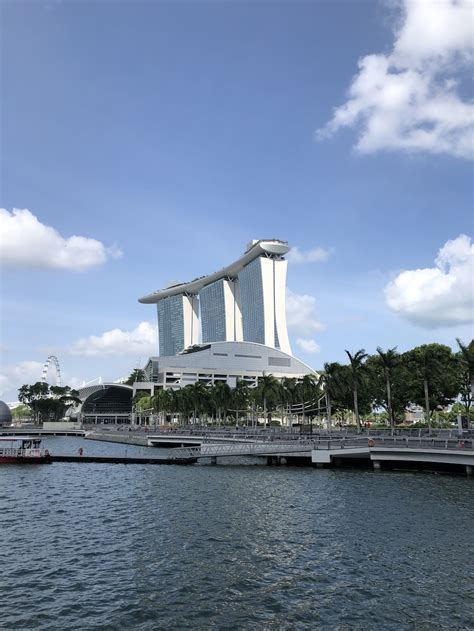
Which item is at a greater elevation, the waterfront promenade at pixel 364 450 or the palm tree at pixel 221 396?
the palm tree at pixel 221 396

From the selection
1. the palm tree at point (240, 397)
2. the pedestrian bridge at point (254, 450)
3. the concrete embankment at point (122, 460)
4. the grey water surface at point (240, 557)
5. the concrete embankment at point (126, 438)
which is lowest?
the concrete embankment at point (126, 438)

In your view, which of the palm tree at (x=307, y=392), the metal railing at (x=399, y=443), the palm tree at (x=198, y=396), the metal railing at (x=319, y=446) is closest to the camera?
the metal railing at (x=399, y=443)

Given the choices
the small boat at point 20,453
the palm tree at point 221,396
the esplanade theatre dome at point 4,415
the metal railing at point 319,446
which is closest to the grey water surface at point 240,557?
the metal railing at point 319,446

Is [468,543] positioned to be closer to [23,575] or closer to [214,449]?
[23,575]

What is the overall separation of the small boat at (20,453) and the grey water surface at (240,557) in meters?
28.1

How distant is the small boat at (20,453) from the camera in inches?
2997

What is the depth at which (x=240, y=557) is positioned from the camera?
2730cm

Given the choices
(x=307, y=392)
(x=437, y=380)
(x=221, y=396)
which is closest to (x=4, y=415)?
(x=221, y=396)

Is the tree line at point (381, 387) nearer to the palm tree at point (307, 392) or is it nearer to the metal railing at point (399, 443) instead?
the palm tree at point (307, 392)

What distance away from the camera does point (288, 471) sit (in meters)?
65.3

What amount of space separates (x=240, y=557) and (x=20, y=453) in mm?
59676

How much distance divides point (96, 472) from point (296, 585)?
160ft

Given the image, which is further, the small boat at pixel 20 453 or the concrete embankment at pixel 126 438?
the concrete embankment at pixel 126 438

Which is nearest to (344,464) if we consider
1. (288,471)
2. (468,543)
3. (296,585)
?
(288,471)
